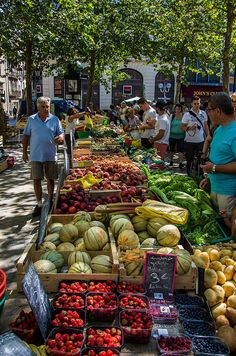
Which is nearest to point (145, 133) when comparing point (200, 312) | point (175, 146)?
point (175, 146)

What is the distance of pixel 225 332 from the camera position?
2.86 metres

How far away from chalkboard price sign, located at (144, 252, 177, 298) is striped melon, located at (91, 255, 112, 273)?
17.1 inches

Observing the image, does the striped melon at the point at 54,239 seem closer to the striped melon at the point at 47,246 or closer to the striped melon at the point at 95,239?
the striped melon at the point at 47,246

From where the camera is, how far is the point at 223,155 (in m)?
4.26

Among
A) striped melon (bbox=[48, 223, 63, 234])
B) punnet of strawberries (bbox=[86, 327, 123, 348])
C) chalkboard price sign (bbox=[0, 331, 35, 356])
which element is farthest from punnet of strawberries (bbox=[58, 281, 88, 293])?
striped melon (bbox=[48, 223, 63, 234])

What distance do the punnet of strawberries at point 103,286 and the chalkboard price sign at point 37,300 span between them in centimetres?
44

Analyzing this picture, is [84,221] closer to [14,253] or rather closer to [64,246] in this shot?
[64,246]

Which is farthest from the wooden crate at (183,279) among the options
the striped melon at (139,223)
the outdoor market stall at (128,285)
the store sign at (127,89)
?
the store sign at (127,89)

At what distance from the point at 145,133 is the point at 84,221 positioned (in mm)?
6319

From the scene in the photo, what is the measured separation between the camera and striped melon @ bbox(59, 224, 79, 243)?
416 centimetres

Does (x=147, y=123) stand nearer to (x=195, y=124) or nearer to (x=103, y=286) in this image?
(x=195, y=124)

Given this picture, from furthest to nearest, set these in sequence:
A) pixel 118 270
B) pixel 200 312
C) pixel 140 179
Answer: pixel 140 179, pixel 118 270, pixel 200 312

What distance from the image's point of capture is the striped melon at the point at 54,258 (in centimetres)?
366

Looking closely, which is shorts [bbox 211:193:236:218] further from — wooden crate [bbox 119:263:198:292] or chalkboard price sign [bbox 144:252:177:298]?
chalkboard price sign [bbox 144:252:177:298]
